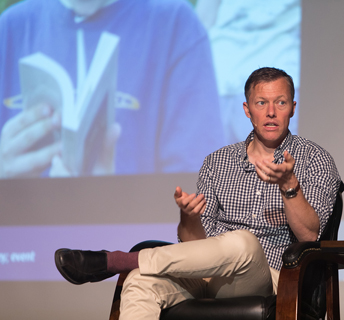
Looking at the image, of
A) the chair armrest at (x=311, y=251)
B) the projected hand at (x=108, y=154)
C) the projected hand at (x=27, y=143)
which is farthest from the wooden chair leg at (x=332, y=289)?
the projected hand at (x=27, y=143)

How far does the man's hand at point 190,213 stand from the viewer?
1739 mm

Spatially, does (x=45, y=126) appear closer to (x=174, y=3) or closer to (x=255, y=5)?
(x=174, y=3)

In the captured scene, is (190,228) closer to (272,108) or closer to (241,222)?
(241,222)

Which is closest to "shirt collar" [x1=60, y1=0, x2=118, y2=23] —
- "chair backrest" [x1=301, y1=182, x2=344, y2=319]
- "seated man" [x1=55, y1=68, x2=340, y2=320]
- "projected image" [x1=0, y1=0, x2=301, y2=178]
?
"projected image" [x1=0, y1=0, x2=301, y2=178]

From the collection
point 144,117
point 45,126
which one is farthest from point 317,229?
point 45,126

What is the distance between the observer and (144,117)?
328 cm

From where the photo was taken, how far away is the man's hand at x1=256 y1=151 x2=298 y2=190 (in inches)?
62.6

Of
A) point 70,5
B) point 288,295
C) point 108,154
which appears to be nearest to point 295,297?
point 288,295

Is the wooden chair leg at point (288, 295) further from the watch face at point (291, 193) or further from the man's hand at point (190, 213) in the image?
the man's hand at point (190, 213)

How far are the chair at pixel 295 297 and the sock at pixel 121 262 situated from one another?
134 mm

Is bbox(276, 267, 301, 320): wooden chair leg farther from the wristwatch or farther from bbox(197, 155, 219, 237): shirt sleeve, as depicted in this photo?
bbox(197, 155, 219, 237): shirt sleeve

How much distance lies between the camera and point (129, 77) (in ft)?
10.9

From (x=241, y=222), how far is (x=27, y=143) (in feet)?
6.72

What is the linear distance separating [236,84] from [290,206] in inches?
63.9
